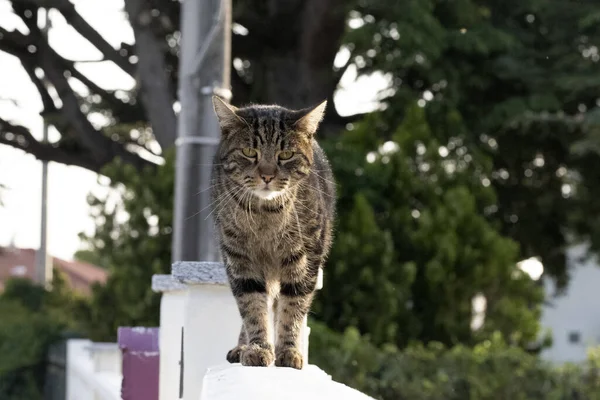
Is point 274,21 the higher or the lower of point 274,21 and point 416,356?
the higher

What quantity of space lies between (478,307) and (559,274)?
505 centimetres

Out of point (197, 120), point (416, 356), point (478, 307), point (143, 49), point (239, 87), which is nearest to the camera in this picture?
point (197, 120)

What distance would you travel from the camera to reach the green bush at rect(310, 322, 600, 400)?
9.01 meters

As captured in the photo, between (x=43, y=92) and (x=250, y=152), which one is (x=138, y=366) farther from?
(x=43, y=92)

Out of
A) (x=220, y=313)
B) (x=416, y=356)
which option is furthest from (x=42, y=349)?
(x=220, y=313)

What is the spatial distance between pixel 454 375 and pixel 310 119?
5.05 meters

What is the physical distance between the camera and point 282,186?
4.54 m

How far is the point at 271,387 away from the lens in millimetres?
3088

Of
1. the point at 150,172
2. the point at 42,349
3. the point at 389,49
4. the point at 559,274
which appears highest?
the point at 389,49

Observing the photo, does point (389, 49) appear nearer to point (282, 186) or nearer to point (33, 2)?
point (33, 2)

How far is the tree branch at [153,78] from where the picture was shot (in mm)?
16672

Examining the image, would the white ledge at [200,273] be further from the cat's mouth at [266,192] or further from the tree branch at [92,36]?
the tree branch at [92,36]

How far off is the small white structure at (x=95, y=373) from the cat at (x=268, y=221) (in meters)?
2.98

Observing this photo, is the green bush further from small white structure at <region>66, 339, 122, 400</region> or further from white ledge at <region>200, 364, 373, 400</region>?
white ledge at <region>200, 364, 373, 400</region>
